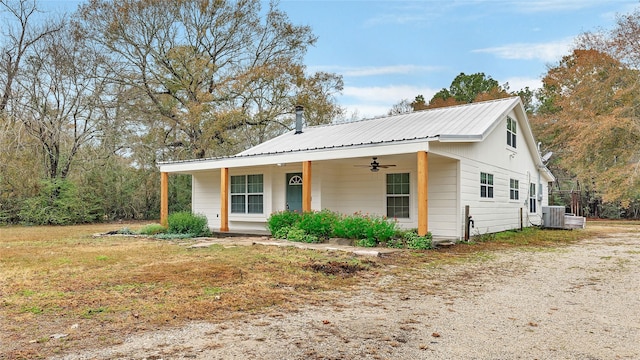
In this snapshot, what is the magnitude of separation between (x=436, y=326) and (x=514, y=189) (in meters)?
12.7

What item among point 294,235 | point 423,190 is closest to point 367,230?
point 423,190

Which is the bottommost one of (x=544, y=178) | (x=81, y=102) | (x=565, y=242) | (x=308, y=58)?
(x=565, y=242)

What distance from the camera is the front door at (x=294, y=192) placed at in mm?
13945

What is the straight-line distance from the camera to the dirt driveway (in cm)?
327

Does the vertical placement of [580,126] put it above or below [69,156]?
above

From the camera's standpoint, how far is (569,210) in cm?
2798

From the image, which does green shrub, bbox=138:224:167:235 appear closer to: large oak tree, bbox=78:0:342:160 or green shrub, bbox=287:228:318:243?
green shrub, bbox=287:228:318:243

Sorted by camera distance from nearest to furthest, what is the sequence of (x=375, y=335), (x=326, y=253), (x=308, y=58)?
(x=375, y=335) < (x=326, y=253) < (x=308, y=58)

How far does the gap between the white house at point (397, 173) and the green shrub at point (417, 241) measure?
0.93 feet

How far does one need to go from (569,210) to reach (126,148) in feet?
87.5

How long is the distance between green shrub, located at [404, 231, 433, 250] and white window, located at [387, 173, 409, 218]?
120 inches

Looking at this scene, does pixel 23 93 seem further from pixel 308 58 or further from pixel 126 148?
pixel 308 58

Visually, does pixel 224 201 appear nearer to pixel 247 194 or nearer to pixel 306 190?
pixel 247 194

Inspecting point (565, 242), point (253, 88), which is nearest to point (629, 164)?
A: point (565, 242)
